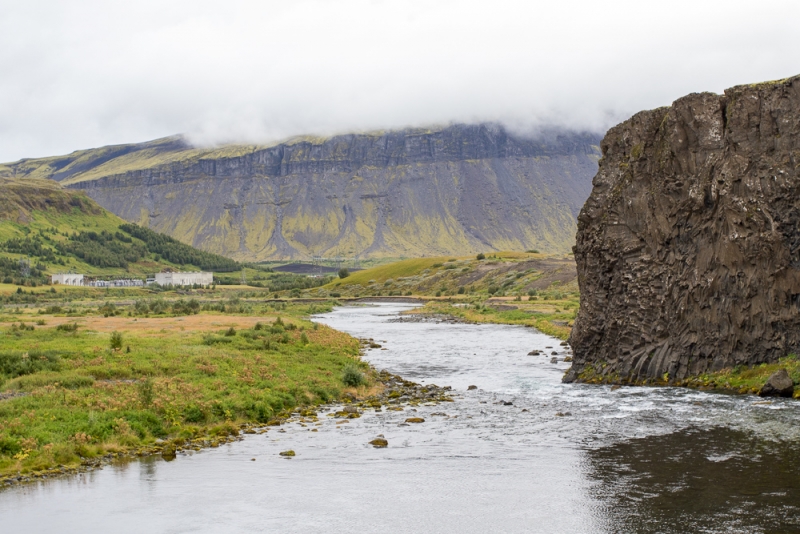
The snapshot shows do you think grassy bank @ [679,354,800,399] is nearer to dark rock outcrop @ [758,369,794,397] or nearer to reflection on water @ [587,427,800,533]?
dark rock outcrop @ [758,369,794,397]

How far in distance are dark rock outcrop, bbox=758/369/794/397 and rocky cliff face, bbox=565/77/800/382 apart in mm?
1877

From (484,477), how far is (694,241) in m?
20.6

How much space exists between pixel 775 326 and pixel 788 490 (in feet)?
54.0

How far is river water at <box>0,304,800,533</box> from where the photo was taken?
71.1ft

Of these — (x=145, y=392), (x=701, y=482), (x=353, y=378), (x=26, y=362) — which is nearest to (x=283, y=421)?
(x=145, y=392)

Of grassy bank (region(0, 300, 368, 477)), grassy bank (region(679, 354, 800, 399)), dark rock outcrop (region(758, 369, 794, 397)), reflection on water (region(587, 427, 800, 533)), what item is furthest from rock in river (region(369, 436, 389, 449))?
dark rock outcrop (region(758, 369, 794, 397))

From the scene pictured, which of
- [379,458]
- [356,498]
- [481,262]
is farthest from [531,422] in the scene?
[481,262]

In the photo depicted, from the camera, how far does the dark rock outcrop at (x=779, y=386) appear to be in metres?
35.7

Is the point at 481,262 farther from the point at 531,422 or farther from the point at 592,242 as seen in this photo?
the point at 531,422

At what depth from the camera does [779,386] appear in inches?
1406

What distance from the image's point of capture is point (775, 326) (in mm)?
37531

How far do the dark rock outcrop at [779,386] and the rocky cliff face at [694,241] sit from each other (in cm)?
188

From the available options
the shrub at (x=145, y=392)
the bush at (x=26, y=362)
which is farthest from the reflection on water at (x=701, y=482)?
the bush at (x=26, y=362)

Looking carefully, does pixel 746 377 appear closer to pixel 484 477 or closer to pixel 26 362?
pixel 484 477
